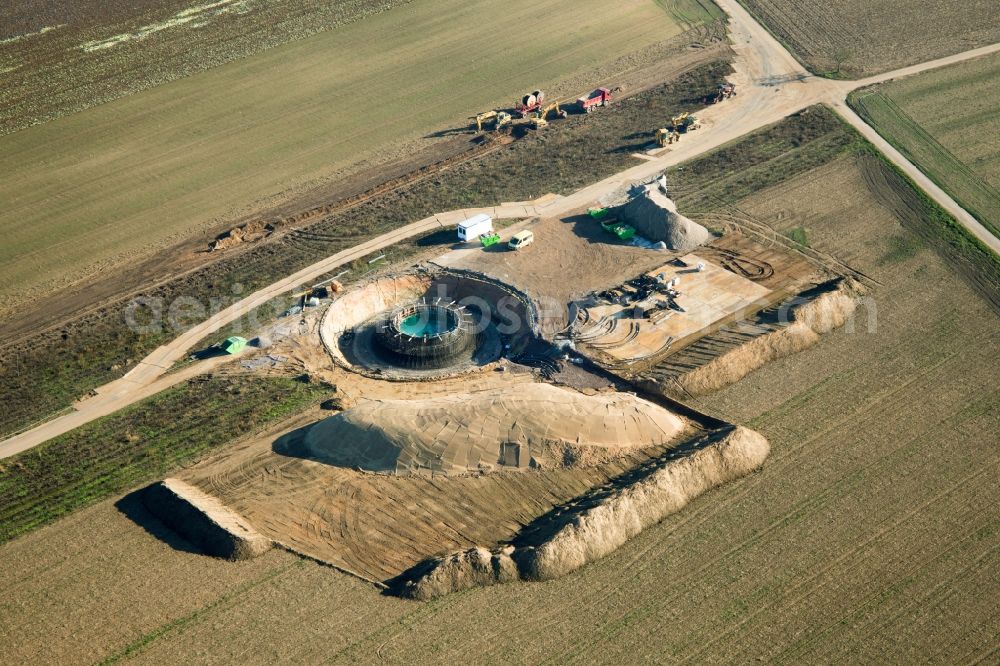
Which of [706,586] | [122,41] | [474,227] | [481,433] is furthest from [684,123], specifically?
[122,41]

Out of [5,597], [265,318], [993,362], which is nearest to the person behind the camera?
[5,597]

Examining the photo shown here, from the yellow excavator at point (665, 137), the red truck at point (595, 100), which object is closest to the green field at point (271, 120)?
the red truck at point (595, 100)

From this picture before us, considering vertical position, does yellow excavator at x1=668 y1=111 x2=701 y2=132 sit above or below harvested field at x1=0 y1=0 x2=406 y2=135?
A: below

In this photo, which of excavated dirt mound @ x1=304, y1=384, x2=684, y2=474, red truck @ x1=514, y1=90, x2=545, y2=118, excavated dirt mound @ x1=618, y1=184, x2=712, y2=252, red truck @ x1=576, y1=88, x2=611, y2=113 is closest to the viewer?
excavated dirt mound @ x1=304, y1=384, x2=684, y2=474

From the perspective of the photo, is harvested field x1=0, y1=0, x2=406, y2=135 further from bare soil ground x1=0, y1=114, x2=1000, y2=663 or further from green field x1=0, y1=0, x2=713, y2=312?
bare soil ground x1=0, y1=114, x2=1000, y2=663

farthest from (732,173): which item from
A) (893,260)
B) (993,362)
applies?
(993,362)

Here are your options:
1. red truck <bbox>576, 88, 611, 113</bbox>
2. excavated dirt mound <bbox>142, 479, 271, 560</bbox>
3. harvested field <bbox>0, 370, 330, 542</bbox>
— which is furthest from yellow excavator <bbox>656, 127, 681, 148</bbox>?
excavated dirt mound <bbox>142, 479, 271, 560</bbox>

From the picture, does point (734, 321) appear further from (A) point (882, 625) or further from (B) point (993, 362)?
(A) point (882, 625)

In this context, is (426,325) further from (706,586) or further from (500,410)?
(706,586)
